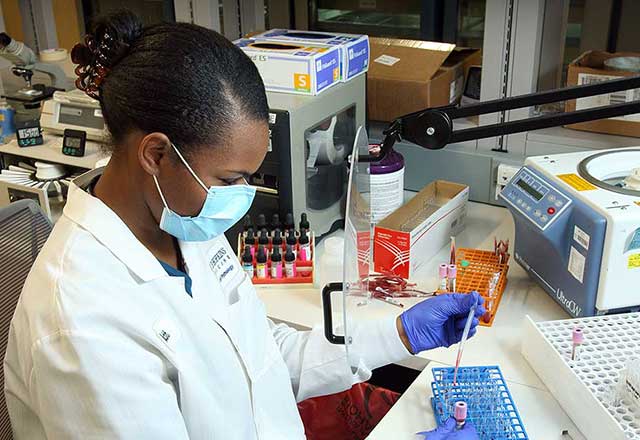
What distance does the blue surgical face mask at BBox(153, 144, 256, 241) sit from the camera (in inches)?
42.3

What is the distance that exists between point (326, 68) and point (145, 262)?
0.97 m

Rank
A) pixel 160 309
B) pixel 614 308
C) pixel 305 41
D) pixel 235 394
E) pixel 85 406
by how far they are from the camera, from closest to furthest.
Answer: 1. pixel 85 406
2. pixel 160 309
3. pixel 235 394
4. pixel 614 308
5. pixel 305 41

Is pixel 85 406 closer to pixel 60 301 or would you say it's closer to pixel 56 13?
pixel 60 301

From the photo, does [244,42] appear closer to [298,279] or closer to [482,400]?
[298,279]

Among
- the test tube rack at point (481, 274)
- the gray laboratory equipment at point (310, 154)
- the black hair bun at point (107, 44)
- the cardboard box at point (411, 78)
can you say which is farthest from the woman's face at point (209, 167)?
the cardboard box at point (411, 78)

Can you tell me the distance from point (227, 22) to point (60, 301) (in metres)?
1.76

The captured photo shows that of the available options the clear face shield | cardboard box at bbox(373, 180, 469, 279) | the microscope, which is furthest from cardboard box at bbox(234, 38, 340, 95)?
the microscope

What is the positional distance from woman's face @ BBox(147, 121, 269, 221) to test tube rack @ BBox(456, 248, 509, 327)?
0.76m

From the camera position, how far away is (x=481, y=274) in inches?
67.2

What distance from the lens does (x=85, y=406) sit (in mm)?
939

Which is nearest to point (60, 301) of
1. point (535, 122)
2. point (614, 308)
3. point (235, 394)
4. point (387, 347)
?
point (235, 394)

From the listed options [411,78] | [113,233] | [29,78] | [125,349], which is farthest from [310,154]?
[29,78]

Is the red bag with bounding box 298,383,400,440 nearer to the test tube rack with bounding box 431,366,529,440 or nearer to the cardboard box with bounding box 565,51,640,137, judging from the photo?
the test tube rack with bounding box 431,366,529,440

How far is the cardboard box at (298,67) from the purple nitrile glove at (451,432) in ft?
3.17
